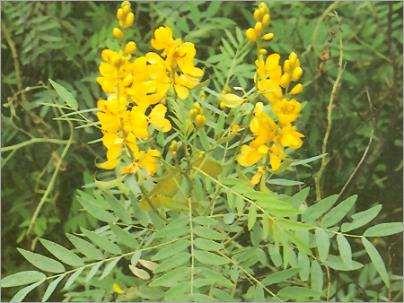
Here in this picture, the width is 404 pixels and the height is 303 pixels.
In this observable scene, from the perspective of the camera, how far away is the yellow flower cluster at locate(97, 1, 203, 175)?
0.94m

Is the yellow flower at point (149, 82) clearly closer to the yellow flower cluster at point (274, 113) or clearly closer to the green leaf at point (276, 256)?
the yellow flower cluster at point (274, 113)

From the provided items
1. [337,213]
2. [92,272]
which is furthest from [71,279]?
[337,213]

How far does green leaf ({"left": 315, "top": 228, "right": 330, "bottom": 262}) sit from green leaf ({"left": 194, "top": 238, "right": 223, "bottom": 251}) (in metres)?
0.14

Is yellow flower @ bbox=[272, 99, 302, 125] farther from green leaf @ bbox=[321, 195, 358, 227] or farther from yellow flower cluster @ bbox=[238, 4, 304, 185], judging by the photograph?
green leaf @ bbox=[321, 195, 358, 227]

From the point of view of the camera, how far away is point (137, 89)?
0.95 meters

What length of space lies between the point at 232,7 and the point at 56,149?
1.58 feet

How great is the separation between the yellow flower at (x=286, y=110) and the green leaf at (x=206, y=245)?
16 cm

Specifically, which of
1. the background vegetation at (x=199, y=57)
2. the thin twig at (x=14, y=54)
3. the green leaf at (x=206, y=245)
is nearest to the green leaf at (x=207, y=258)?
the green leaf at (x=206, y=245)

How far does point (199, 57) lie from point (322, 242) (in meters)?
0.79

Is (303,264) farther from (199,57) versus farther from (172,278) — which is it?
(199,57)

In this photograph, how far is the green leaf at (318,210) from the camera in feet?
3.46

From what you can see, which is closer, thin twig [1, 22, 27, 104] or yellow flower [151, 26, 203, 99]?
Answer: yellow flower [151, 26, 203, 99]

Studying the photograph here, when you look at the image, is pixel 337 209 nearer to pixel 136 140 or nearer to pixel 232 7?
pixel 136 140

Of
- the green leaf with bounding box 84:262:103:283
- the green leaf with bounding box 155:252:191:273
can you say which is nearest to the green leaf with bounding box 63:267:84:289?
the green leaf with bounding box 84:262:103:283
